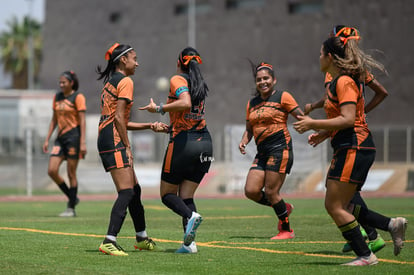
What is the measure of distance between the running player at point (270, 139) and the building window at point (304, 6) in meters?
34.6

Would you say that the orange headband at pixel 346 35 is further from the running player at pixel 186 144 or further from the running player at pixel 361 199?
the running player at pixel 186 144

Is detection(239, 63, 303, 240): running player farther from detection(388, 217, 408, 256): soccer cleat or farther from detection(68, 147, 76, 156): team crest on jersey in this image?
detection(68, 147, 76, 156): team crest on jersey

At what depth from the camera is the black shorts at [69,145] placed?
15555 millimetres

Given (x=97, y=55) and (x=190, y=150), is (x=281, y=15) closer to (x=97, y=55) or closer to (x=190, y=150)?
(x=97, y=55)

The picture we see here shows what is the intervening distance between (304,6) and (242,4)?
13.9 feet

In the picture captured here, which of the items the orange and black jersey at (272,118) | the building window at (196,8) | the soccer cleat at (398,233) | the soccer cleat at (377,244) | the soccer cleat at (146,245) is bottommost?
the soccer cleat at (146,245)

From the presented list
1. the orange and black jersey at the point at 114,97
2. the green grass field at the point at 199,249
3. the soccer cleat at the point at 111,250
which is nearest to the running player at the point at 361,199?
the green grass field at the point at 199,249

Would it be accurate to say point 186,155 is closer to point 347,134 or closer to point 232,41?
point 347,134

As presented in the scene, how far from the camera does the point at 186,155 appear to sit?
9.34 m

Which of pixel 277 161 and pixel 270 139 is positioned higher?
pixel 270 139

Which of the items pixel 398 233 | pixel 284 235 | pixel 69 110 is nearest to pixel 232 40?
pixel 69 110

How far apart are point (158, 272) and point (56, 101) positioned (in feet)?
27.9

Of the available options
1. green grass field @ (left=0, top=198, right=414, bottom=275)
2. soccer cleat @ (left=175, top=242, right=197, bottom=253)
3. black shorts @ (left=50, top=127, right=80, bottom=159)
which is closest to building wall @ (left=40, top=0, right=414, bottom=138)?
black shorts @ (left=50, top=127, right=80, bottom=159)

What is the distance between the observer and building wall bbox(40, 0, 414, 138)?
42.8 metres
